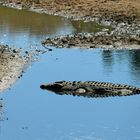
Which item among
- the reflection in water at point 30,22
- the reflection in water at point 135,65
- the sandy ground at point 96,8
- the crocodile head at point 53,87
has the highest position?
the crocodile head at point 53,87

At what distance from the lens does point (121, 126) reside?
641 inches

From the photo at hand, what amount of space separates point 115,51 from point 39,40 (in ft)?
15.9

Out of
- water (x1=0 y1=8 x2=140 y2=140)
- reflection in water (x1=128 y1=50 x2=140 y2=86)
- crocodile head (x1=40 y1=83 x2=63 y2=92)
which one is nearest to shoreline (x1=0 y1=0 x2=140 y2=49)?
reflection in water (x1=128 y1=50 x2=140 y2=86)

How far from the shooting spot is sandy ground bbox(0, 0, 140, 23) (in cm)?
3494

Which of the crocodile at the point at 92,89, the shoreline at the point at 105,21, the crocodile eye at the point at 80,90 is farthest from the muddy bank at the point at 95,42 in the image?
the crocodile eye at the point at 80,90

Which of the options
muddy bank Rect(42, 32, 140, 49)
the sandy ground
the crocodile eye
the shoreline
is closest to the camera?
the crocodile eye

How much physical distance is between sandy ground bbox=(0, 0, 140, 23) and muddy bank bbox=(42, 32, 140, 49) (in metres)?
4.57

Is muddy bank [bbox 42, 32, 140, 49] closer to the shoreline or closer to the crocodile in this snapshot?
the shoreline

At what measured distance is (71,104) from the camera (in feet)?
60.7

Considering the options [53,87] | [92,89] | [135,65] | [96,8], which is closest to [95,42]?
[135,65]

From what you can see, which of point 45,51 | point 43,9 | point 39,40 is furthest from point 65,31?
point 43,9

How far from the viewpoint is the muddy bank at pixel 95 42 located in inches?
1099

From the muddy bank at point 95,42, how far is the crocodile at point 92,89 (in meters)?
7.77

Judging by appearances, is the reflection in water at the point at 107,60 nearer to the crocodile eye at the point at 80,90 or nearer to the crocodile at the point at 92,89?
the crocodile at the point at 92,89
